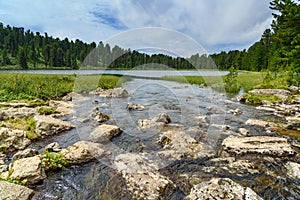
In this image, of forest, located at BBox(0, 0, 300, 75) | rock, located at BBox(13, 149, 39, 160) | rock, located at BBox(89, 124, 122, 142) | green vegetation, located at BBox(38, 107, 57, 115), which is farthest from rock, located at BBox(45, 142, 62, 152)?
forest, located at BBox(0, 0, 300, 75)

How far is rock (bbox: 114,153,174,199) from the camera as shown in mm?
5573

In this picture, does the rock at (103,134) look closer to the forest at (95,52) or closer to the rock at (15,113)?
the rock at (15,113)

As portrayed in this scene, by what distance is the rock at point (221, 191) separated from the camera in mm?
5016

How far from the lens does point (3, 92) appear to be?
17.8 m

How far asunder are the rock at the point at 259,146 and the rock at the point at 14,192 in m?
7.50

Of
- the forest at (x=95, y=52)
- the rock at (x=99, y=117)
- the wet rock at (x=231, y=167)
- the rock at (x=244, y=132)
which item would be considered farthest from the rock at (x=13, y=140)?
the forest at (x=95, y=52)

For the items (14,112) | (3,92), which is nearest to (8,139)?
(14,112)

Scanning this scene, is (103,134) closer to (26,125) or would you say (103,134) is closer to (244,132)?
(26,125)

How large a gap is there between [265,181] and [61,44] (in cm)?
13393

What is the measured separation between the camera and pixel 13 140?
8352 mm

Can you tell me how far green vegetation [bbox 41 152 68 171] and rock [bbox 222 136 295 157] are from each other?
675cm

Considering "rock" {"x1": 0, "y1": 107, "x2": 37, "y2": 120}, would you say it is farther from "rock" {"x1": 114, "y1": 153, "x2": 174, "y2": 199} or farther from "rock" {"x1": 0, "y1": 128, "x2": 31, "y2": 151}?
"rock" {"x1": 114, "y1": 153, "x2": 174, "y2": 199}

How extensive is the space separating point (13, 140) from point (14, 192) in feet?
13.8

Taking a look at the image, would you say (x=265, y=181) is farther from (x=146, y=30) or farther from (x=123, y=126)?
(x=146, y=30)
